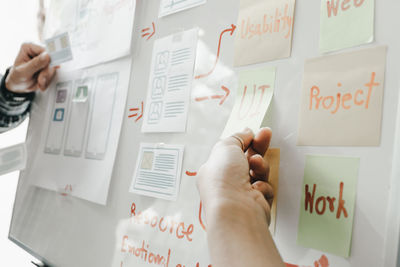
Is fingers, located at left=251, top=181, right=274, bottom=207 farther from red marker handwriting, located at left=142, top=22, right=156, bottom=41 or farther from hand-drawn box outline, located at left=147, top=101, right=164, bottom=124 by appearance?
red marker handwriting, located at left=142, top=22, right=156, bottom=41

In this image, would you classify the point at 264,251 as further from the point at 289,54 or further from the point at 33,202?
the point at 33,202

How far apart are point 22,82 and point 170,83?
1.98ft

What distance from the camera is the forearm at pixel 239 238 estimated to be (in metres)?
0.26

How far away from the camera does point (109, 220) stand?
603 mm

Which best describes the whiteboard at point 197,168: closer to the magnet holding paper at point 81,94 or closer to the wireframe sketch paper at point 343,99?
the wireframe sketch paper at point 343,99

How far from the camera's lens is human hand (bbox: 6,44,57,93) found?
85 cm

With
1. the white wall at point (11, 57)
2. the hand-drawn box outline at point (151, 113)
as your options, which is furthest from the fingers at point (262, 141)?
the white wall at point (11, 57)

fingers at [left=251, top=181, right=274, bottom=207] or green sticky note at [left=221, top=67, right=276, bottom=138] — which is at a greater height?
green sticky note at [left=221, top=67, right=276, bottom=138]

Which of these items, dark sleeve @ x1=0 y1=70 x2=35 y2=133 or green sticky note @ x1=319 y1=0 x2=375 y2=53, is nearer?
green sticky note @ x1=319 y1=0 x2=375 y2=53

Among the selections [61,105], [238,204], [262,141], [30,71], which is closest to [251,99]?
[262,141]

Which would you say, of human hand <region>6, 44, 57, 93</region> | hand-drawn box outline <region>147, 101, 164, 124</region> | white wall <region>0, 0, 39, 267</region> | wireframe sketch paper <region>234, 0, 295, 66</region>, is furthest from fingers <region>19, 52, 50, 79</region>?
wireframe sketch paper <region>234, 0, 295, 66</region>

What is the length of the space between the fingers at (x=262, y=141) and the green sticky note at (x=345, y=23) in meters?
0.12

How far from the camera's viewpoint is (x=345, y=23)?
350mm

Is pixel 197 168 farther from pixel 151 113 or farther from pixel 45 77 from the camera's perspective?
pixel 45 77
